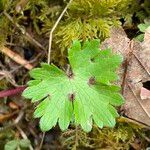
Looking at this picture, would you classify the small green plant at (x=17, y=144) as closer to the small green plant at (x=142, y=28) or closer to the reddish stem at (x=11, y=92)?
the reddish stem at (x=11, y=92)

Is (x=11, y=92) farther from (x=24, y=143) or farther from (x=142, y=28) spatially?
(x=142, y=28)

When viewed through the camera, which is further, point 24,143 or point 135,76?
point 24,143

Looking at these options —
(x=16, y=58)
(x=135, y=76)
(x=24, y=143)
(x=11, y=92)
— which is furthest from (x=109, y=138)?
(x=16, y=58)

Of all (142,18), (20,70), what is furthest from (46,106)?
Result: (142,18)

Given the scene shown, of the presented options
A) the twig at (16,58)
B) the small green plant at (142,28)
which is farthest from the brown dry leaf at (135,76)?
the twig at (16,58)

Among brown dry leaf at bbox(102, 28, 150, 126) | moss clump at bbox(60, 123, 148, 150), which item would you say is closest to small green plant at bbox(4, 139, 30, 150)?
moss clump at bbox(60, 123, 148, 150)

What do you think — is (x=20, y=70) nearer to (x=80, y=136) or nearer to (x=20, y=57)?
(x=20, y=57)
